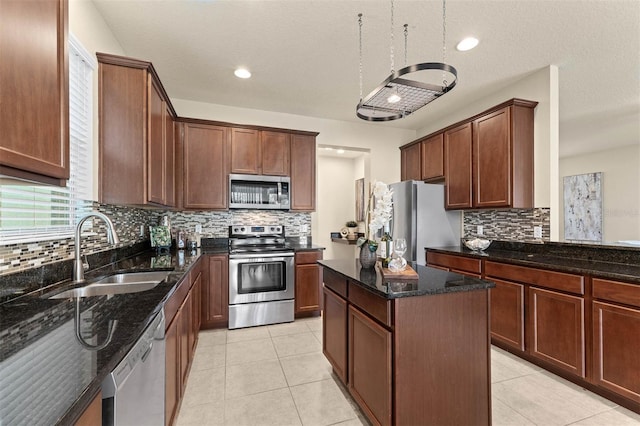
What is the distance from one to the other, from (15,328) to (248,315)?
8.46ft

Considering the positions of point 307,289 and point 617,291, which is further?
point 307,289

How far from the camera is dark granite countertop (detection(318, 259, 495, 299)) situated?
4.78 feet

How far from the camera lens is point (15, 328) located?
97cm

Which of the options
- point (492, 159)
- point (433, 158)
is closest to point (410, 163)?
point (433, 158)

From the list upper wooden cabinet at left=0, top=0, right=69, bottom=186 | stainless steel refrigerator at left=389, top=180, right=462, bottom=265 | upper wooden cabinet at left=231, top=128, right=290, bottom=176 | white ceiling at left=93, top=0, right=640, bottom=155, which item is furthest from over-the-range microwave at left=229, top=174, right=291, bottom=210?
upper wooden cabinet at left=0, top=0, right=69, bottom=186

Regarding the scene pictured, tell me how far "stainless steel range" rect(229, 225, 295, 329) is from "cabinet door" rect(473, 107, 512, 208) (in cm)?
243

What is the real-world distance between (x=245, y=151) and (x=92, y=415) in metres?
3.34

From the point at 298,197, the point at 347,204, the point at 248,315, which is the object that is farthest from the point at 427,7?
the point at 347,204

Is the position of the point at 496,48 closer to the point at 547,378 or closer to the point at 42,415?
the point at 547,378

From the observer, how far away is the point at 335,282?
2.17 meters

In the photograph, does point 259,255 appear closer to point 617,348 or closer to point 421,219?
point 421,219

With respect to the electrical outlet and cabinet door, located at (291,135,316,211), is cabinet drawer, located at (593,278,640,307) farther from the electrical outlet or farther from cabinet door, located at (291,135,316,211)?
cabinet door, located at (291,135,316,211)

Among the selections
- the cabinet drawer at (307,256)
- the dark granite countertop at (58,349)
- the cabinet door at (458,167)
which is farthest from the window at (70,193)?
the cabinet door at (458,167)

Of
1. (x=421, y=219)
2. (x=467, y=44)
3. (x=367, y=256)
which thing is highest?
(x=467, y=44)
